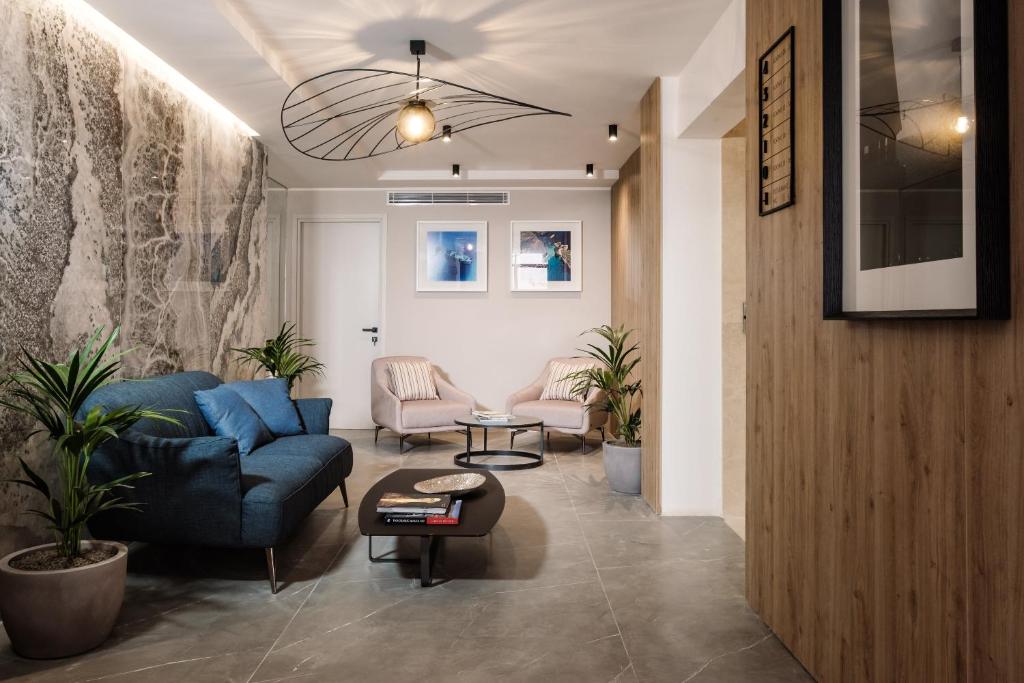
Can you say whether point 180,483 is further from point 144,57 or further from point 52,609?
point 144,57

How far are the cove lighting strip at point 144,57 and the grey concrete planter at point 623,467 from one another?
3.31 metres

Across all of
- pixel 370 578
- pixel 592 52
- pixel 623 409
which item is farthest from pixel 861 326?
pixel 623 409

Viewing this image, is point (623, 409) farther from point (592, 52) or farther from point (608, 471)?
point (592, 52)

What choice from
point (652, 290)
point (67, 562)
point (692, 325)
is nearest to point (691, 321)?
point (692, 325)

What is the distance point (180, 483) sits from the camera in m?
2.59

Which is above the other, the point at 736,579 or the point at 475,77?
the point at 475,77

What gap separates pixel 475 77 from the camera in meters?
3.94

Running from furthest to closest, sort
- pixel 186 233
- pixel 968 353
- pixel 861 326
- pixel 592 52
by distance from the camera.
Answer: pixel 186 233, pixel 592 52, pixel 861 326, pixel 968 353

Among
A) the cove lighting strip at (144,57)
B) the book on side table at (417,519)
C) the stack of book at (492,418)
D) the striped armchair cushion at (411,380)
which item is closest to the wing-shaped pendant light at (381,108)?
the cove lighting strip at (144,57)

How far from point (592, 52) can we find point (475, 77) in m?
0.75

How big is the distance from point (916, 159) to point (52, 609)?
269 cm

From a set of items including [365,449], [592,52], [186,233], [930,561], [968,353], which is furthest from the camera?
[365,449]

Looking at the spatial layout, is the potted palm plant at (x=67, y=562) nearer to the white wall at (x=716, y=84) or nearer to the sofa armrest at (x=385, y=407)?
the white wall at (x=716, y=84)

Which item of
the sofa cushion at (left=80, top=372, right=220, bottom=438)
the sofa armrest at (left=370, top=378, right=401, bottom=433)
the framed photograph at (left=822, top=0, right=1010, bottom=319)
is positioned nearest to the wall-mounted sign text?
the framed photograph at (left=822, top=0, right=1010, bottom=319)
